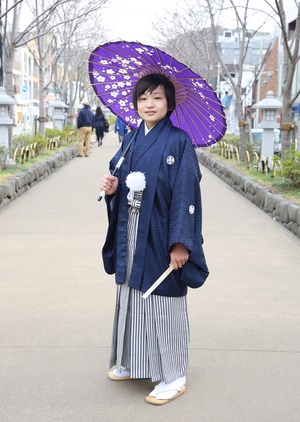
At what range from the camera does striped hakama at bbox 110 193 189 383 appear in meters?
3.19

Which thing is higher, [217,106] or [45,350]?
[217,106]

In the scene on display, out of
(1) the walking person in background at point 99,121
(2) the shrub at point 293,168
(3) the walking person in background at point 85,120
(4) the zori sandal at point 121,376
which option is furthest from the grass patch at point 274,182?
(1) the walking person in background at point 99,121

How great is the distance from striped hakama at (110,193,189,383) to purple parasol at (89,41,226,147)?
67 centimetres

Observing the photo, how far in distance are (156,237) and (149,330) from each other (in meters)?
0.48

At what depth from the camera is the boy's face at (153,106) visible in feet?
10.4

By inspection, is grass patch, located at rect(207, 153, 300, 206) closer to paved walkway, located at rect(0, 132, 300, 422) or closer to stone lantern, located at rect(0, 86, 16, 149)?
paved walkway, located at rect(0, 132, 300, 422)

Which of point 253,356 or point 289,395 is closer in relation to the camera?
point 289,395

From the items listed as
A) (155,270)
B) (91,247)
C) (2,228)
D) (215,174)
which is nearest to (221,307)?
(155,270)

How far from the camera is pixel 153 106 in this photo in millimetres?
3164

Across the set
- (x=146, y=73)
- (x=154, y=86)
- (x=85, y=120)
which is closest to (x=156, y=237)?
(x=154, y=86)

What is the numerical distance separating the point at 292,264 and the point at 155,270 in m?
3.49

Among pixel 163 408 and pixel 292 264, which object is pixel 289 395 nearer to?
pixel 163 408

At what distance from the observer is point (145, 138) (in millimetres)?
3199

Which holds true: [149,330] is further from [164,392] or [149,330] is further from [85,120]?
[85,120]
